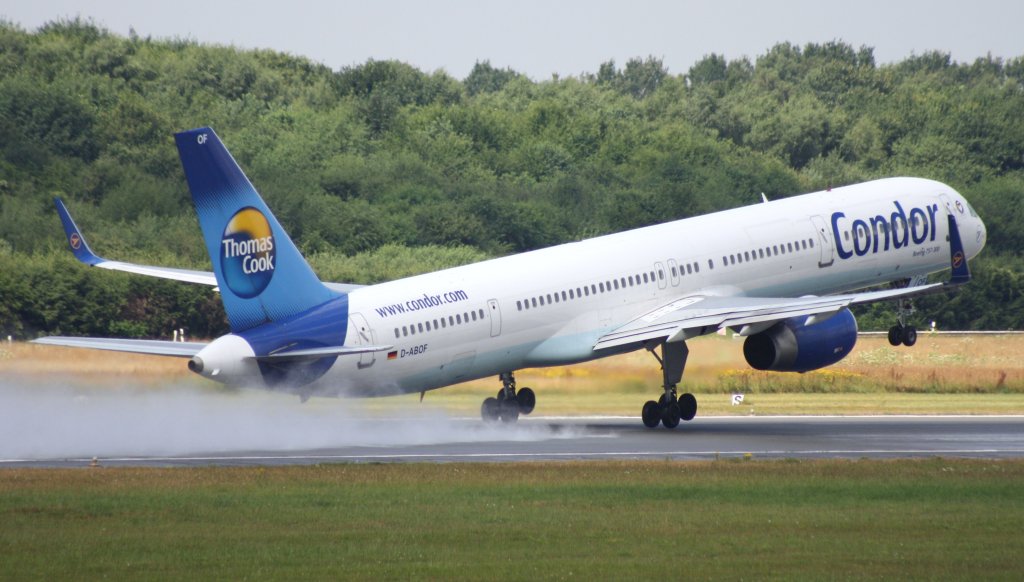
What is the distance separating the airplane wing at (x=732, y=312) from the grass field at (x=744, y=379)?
424 centimetres

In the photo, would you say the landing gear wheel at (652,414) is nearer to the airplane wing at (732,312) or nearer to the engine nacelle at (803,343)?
the airplane wing at (732,312)

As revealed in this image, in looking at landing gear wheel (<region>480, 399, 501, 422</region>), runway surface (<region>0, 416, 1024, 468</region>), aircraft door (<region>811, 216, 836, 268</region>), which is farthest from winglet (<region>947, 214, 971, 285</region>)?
landing gear wheel (<region>480, 399, 501, 422</region>)

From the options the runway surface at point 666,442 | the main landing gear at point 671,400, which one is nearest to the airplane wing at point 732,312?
the main landing gear at point 671,400

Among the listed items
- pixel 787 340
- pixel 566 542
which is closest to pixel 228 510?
pixel 566 542

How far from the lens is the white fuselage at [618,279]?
40.5 meters

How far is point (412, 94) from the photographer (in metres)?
135

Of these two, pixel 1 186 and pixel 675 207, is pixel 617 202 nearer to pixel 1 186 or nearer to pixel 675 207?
pixel 675 207

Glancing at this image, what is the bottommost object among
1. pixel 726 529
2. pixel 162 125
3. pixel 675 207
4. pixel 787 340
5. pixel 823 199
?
pixel 726 529

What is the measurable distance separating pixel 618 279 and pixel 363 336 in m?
8.98

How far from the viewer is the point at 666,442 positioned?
41312mm

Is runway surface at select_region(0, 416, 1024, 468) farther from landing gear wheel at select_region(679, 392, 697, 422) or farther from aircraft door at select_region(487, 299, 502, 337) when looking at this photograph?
aircraft door at select_region(487, 299, 502, 337)

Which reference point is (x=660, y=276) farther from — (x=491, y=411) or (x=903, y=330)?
(x=903, y=330)

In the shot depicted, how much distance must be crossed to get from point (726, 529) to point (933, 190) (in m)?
27.8

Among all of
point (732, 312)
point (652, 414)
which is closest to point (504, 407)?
point (652, 414)
